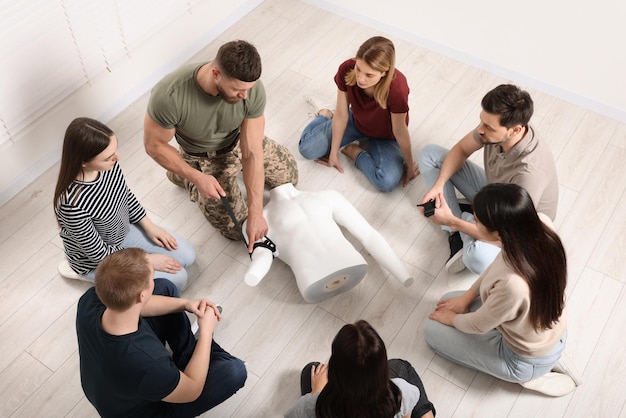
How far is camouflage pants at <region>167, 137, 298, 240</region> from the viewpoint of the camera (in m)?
2.45

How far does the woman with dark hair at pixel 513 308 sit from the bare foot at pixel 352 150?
0.87 meters

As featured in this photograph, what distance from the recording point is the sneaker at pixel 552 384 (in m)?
2.09

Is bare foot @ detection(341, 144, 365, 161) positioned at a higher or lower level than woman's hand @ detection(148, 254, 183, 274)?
lower

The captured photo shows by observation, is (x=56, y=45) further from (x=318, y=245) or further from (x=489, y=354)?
(x=489, y=354)

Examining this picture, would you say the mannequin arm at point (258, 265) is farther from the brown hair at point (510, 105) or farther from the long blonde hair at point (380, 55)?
the brown hair at point (510, 105)

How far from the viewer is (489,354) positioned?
6.64ft

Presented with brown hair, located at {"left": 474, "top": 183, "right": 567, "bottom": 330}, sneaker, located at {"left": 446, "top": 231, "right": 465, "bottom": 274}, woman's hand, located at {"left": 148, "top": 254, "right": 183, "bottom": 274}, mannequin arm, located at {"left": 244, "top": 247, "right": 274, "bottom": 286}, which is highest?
brown hair, located at {"left": 474, "top": 183, "right": 567, "bottom": 330}

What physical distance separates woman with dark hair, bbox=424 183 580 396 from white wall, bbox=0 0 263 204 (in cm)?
188

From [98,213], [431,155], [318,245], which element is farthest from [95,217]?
[431,155]

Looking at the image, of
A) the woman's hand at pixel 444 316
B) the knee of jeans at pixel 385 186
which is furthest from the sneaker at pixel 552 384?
the knee of jeans at pixel 385 186

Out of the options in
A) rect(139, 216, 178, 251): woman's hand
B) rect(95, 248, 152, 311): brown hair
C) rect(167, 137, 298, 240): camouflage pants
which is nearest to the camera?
rect(95, 248, 152, 311): brown hair

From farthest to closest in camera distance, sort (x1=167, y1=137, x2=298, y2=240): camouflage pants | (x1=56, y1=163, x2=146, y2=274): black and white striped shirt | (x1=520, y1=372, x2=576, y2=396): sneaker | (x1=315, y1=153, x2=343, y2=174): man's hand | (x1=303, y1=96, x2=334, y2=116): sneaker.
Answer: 1. (x1=303, y1=96, x2=334, y2=116): sneaker
2. (x1=315, y1=153, x2=343, y2=174): man's hand
3. (x1=167, y1=137, x2=298, y2=240): camouflage pants
4. (x1=520, y1=372, x2=576, y2=396): sneaker
5. (x1=56, y1=163, x2=146, y2=274): black and white striped shirt

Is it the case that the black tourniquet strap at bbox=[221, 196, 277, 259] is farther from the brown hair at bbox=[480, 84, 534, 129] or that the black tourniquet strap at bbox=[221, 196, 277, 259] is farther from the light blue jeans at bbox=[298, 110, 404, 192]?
the brown hair at bbox=[480, 84, 534, 129]

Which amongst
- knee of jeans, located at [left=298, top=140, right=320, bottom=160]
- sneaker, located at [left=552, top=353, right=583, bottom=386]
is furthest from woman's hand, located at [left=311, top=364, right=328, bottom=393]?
knee of jeans, located at [left=298, top=140, right=320, bottom=160]
